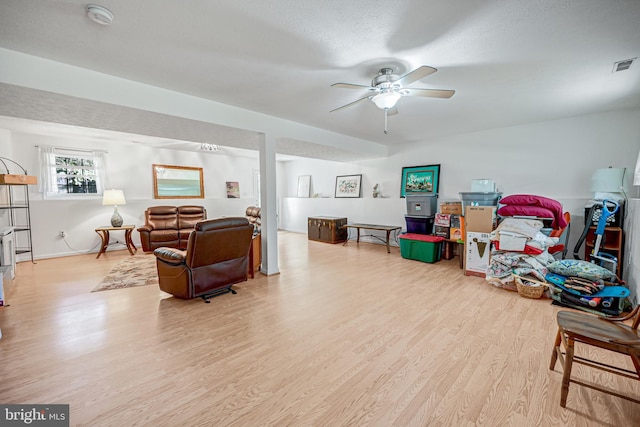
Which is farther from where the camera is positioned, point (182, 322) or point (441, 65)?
point (182, 322)

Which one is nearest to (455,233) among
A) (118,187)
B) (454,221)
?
(454,221)

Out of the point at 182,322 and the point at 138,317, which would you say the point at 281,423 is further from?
the point at 138,317

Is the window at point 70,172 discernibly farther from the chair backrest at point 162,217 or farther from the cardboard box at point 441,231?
the cardboard box at point 441,231

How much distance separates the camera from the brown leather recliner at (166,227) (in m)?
5.58

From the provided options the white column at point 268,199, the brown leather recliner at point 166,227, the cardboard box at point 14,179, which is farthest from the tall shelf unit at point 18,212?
the white column at point 268,199

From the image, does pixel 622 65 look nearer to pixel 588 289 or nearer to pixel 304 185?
pixel 588 289

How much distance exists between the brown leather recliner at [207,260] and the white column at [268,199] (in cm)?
66

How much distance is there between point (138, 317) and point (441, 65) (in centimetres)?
392

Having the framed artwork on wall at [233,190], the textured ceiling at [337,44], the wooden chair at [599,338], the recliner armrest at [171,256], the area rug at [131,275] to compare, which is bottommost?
the area rug at [131,275]

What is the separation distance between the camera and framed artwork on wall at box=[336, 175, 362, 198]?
7156 millimetres

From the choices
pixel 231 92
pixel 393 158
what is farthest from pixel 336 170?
pixel 231 92

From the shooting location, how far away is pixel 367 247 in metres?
6.35

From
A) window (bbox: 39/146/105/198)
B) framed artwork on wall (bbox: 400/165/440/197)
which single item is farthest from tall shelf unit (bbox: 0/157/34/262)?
framed artwork on wall (bbox: 400/165/440/197)

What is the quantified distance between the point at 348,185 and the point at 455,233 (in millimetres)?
3338
